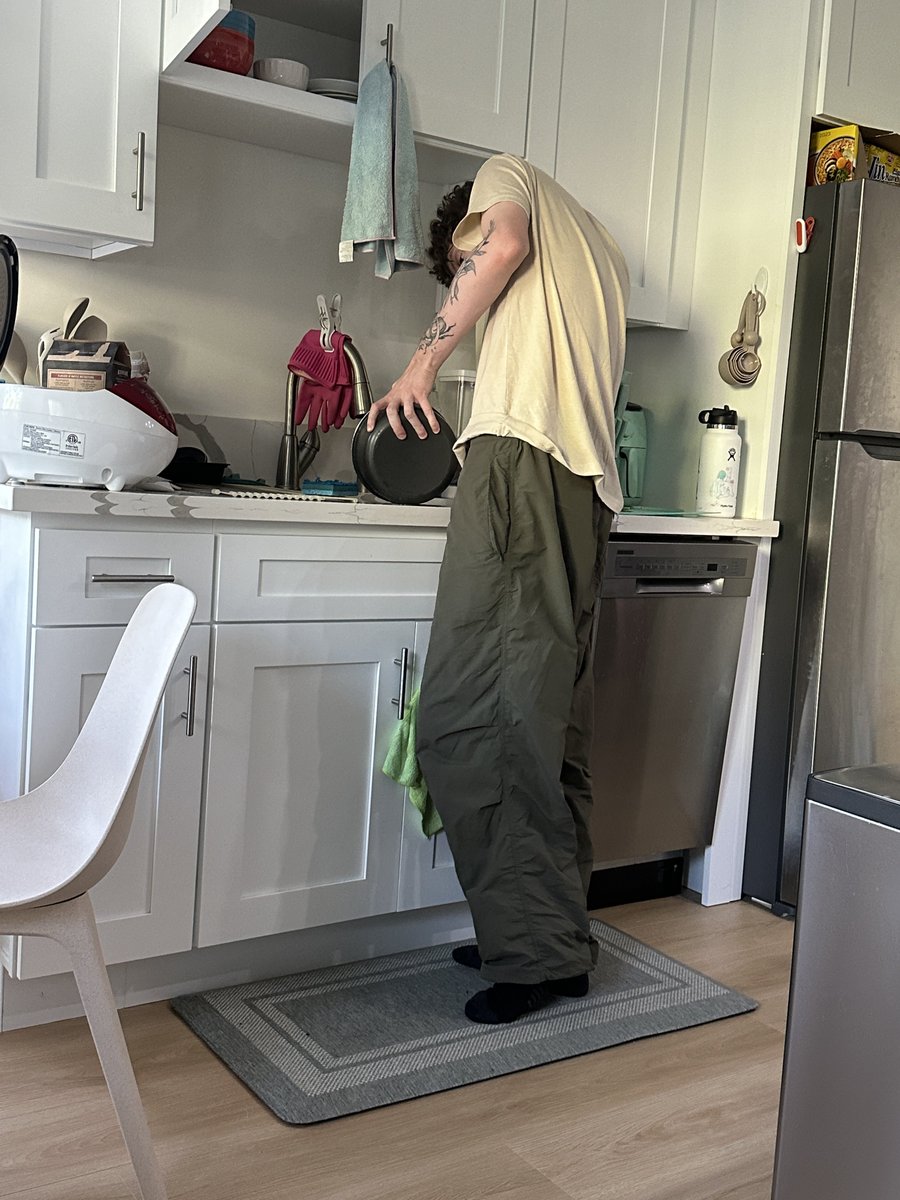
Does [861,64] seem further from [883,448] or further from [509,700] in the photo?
[509,700]

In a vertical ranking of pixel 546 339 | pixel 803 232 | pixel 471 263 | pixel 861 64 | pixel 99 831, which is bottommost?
pixel 99 831

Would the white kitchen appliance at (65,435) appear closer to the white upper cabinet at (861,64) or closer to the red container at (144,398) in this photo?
the red container at (144,398)

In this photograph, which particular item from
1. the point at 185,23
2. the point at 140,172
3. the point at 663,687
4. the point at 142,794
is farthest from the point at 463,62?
the point at 142,794

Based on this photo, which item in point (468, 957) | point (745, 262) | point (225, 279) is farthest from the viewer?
point (745, 262)

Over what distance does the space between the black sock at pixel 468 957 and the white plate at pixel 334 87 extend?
1.74m

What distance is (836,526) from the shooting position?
8.79ft

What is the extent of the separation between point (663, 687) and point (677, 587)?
23cm

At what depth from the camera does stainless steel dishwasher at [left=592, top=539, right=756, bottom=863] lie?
2.57m

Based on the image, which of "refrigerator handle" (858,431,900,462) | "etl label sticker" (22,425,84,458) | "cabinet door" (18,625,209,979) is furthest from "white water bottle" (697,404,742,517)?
"etl label sticker" (22,425,84,458)

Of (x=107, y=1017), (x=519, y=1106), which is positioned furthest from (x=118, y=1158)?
(x=519, y=1106)

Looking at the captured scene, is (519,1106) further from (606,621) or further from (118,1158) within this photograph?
(606,621)

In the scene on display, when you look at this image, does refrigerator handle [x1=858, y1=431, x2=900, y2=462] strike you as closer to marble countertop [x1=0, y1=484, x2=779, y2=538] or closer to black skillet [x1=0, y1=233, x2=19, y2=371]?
marble countertop [x1=0, y1=484, x2=779, y2=538]

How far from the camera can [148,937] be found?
200 cm

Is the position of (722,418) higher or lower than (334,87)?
lower
